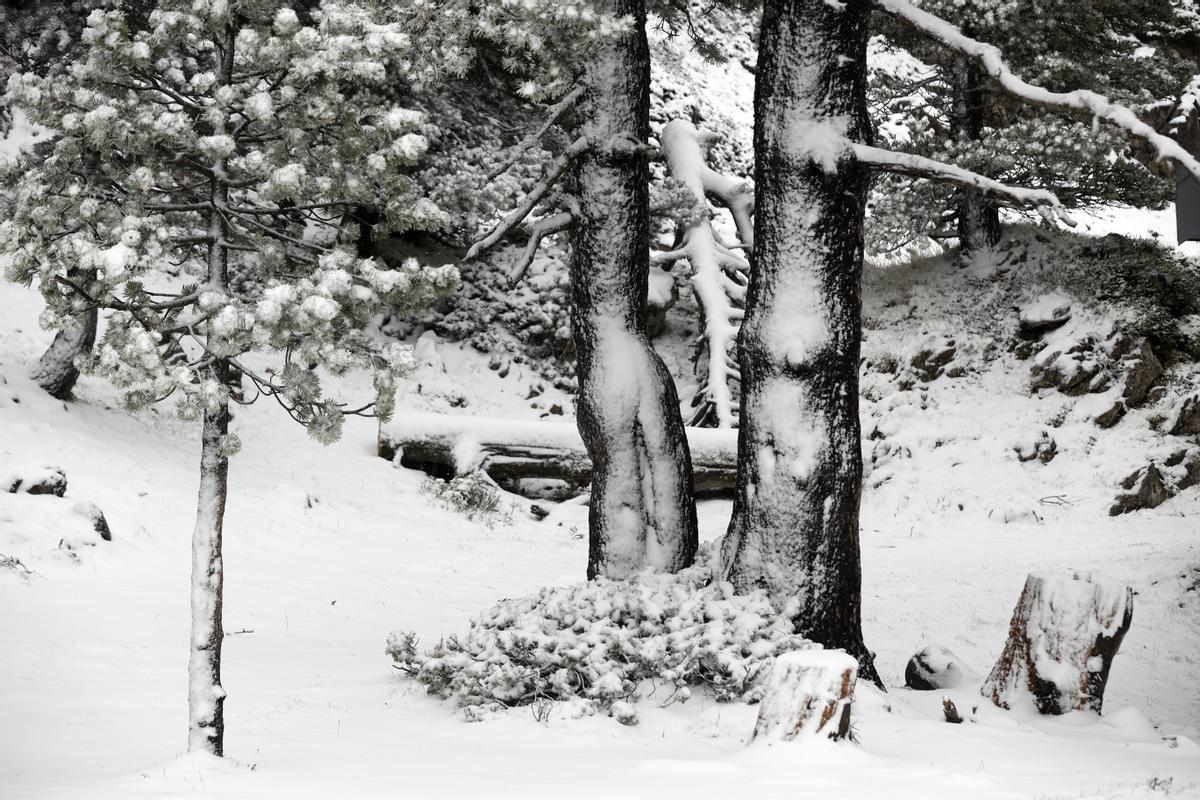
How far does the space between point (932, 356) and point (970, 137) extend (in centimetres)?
356

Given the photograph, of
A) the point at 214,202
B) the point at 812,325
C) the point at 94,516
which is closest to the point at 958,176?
the point at 812,325

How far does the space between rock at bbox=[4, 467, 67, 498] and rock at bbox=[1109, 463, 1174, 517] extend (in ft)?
37.5

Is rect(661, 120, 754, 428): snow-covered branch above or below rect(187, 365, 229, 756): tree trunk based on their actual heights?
above

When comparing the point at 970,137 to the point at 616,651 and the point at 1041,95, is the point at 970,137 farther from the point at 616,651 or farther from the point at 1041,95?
the point at 616,651

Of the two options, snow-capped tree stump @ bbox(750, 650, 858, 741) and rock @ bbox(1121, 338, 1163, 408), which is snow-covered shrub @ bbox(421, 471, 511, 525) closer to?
rock @ bbox(1121, 338, 1163, 408)

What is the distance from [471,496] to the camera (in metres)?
13.4

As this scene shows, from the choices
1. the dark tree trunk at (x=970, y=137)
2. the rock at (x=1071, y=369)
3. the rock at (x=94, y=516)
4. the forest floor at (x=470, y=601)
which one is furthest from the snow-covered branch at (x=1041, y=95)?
the dark tree trunk at (x=970, y=137)

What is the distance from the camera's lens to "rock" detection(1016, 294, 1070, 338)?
49.6ft

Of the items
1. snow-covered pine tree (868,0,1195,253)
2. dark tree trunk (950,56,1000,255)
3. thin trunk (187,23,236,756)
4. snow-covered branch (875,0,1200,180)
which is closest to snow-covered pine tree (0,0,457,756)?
thin trunk (187,23,236,756)

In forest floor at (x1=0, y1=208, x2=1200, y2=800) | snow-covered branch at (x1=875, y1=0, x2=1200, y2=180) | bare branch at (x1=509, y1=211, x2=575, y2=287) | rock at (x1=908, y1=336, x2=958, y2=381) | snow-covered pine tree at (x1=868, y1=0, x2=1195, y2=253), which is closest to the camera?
forest floor at (x1=0, y1=208, x2=1200, y2=800)

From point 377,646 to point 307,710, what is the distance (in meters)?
1.93

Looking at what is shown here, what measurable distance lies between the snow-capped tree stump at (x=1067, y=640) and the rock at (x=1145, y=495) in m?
6.43

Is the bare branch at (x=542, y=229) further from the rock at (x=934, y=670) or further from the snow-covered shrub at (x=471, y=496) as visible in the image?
the snow-covered shrub at (x=471, y=496)

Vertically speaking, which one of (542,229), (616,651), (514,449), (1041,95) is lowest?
(616,651)
